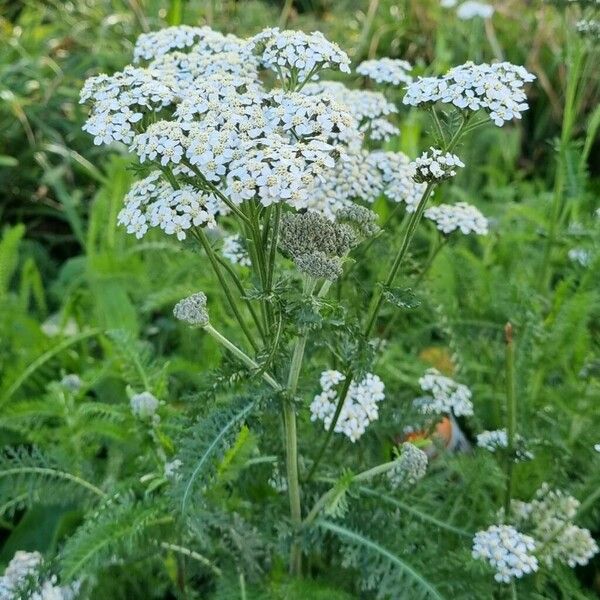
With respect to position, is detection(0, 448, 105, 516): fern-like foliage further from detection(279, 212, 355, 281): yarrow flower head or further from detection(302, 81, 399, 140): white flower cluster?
detection(302, 81, 399, 140): white flower cluster

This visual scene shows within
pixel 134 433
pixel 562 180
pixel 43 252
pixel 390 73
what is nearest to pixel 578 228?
pixel 562 180

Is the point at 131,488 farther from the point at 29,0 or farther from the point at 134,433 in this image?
the point at 29,0

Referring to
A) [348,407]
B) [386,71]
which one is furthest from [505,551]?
[386,71]

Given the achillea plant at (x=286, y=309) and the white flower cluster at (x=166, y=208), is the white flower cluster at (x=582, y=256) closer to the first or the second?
the achillea plant at (x=286, y=309)

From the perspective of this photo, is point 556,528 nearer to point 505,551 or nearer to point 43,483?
point 505,551

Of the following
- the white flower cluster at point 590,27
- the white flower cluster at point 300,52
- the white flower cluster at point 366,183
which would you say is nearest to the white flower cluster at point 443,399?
the white flower cluster at point 366,183

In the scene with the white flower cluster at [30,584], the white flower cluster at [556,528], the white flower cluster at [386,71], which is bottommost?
the white flower cluster at [30,584]

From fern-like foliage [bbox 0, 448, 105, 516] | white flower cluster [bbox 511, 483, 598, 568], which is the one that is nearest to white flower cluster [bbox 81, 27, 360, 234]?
fern-like foliage [bbox 0, 448, 105, 516]
